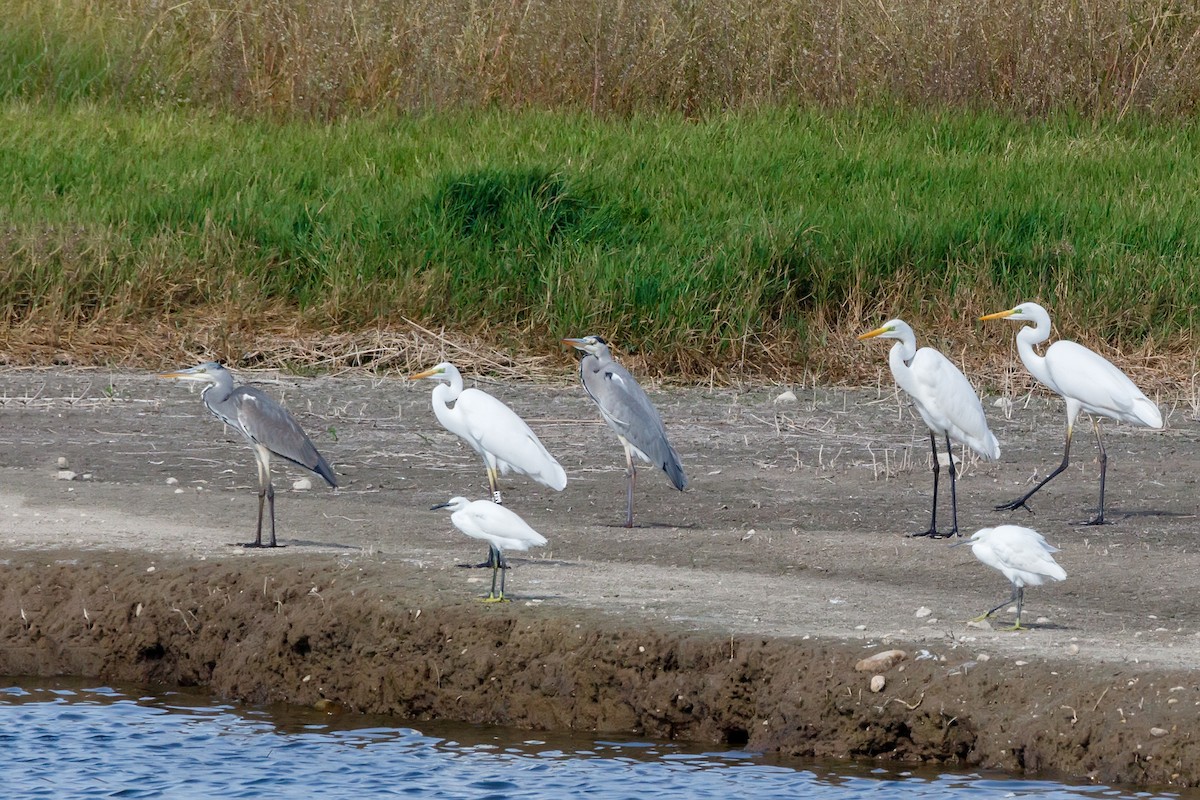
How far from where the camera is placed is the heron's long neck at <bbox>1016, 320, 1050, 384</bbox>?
8156 millimetres

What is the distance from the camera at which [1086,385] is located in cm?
797

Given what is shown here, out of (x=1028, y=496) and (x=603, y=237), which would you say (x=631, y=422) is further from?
(x=603, y=237)

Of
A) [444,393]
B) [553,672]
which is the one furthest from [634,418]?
[553,672]

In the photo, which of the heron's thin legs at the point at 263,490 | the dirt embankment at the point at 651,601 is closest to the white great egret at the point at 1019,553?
the dirt embankment at the point at 651,601

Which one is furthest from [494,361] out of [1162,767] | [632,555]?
[1162,767]

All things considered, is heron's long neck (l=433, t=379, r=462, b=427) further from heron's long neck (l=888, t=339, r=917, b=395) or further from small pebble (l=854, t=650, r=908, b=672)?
small pebble (l=854, t=650, r=908, b=672)

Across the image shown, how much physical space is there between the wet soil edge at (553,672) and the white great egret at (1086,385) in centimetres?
273

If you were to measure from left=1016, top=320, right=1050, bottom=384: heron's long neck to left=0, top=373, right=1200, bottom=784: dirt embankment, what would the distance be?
2.11ft

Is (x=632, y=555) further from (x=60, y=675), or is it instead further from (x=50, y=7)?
(x=50, y=7)

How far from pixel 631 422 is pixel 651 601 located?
186 cm

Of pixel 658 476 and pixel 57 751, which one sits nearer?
pixel 57 751

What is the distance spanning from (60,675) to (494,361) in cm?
475

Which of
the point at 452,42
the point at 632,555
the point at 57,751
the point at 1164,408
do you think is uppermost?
the point at 452,42

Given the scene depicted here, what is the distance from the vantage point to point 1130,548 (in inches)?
285
